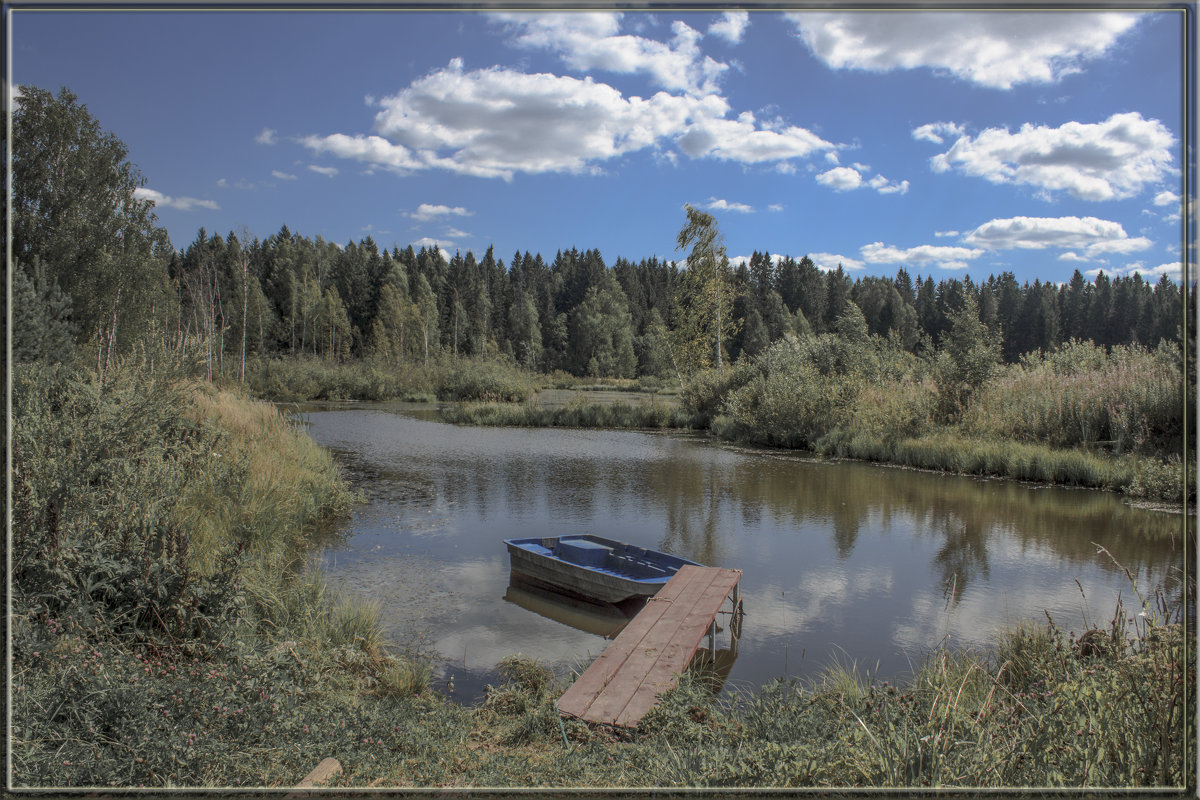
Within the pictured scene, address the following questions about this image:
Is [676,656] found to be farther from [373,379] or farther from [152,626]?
[373,379]

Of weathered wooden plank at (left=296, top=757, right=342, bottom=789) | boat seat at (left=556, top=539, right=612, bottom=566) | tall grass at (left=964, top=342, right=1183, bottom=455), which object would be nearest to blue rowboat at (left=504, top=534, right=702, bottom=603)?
boat seat at (left=556, top=539, right=612, bottom=566)

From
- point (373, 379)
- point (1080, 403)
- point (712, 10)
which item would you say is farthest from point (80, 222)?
point (373, 379)

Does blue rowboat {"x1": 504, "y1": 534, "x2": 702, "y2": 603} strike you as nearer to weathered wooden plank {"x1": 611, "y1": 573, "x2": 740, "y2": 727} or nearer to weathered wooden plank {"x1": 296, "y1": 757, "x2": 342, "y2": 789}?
weathered wooden plank {"x1": 611, "y1": 573, "x2": 740, "y2": 727}

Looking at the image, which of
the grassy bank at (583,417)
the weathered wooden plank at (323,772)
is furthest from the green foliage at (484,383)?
the weathered wooden plank at (323,772)

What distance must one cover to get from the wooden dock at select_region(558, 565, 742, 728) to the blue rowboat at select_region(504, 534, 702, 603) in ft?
1.84

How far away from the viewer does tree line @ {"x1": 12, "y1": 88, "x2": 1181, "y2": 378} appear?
444 inches

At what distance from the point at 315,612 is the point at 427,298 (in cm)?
6014

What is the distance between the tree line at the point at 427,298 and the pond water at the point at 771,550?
2871 mm

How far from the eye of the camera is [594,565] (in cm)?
841

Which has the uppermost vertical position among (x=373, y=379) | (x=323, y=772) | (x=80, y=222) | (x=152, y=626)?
(x=80, y=222)

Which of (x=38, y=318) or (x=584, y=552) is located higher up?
(x=38, y=318)

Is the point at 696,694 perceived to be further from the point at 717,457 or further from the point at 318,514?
the point at 717,457

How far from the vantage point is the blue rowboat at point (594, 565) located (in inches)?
283

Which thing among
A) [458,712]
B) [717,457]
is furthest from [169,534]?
[717,457]
